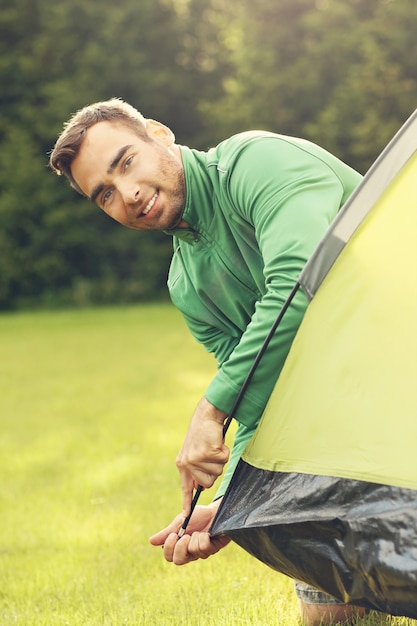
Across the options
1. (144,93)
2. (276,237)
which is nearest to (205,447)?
(276,237)

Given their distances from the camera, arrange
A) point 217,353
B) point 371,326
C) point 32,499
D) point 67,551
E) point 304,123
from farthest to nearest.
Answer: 1. point 304,123
2. point 32,499
3. point 67,551
4. point 217,353
5. point 371,326

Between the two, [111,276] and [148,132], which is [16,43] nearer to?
[111,276]

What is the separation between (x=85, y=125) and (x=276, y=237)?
0.76 metres

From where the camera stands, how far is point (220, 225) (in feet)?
8.68

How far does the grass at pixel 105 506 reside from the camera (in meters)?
2.95

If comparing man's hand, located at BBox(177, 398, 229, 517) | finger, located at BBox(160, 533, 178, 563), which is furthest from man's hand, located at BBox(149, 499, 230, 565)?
man's hand, located at BBox(177, 398, 229, 517)

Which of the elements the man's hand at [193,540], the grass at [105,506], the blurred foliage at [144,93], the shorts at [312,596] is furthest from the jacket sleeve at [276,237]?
the blurred foliage at [144,93]

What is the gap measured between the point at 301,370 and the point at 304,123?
2038 cm

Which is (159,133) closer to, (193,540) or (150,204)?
(150,204)

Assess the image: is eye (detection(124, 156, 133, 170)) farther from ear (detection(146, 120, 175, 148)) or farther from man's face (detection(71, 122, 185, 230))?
ear (detection(146, 120, 175, 148))

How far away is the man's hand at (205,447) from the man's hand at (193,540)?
0.18 m

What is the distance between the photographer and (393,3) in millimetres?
20781

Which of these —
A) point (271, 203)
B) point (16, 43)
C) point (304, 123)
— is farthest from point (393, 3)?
point (271, 203)

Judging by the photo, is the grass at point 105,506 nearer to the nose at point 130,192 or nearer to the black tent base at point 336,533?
the black tent base at point 336,533
